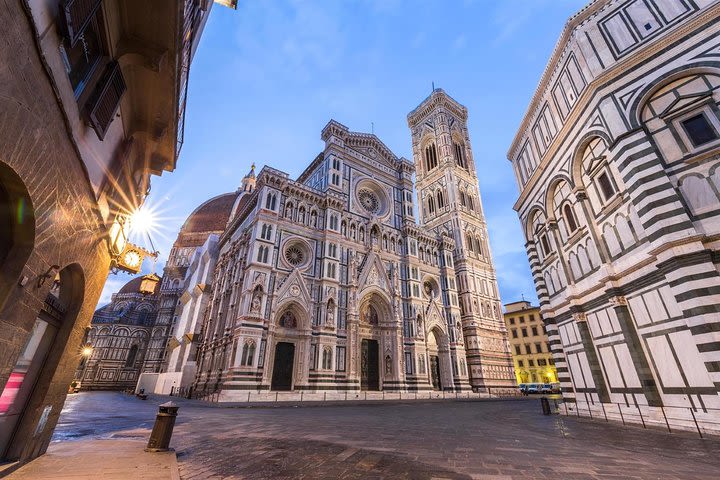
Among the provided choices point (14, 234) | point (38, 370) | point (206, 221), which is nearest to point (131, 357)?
point (206, 221)

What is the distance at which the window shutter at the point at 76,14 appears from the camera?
3.26 meters

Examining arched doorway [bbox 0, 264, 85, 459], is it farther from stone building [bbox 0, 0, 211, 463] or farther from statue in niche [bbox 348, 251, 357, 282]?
statue in niche [bbox 348, 251, 357, 282]

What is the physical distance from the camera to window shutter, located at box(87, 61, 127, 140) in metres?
4.43

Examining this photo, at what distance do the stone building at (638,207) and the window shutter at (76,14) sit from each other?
38.9ft

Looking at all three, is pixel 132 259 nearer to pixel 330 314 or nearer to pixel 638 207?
pixel 638 207

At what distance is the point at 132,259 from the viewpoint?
743cm

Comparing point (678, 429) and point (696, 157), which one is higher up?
point (696, 157)

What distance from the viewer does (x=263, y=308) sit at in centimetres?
2152

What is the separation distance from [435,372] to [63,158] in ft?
101

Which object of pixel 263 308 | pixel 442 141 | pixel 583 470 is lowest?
pixel 583 470

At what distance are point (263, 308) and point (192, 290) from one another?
18.8 m

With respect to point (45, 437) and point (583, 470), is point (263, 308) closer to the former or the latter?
point (45, 437)

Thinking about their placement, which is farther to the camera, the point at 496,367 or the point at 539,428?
the point at 496,367

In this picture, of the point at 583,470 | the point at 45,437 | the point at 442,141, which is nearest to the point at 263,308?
the point at 45,437
